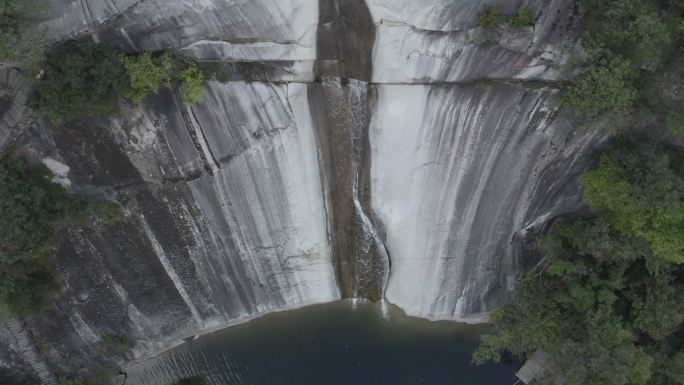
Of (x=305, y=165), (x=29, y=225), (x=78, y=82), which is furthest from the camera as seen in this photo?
(x=305, y=165)

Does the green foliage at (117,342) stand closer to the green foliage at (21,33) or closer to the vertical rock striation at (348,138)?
the vertical rock striation at (348,138)

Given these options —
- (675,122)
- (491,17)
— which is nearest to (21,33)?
(491,17)

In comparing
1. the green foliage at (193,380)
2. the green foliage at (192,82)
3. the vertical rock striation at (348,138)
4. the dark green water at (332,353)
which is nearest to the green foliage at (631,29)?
the vertical rock striation at (348,138)

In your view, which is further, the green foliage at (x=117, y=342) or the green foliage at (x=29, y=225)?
the green foliage at (x=117, y=342)

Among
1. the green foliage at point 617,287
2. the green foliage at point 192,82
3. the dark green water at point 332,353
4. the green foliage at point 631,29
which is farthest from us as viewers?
the dark green water at point 332,353

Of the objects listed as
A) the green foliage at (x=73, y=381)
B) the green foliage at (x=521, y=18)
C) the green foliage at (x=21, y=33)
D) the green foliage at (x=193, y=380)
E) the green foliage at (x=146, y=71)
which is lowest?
the green foliage at (x=193, y=380)

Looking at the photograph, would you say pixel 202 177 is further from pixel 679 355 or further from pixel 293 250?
pixel 679 355

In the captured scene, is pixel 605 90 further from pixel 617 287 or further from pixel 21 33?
pixel 21 33
